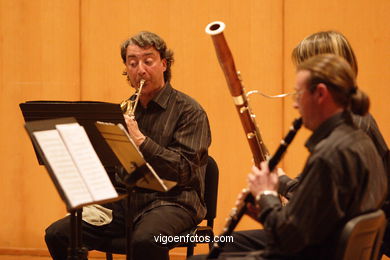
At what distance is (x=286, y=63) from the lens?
3.93 m

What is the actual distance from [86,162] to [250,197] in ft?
1.96

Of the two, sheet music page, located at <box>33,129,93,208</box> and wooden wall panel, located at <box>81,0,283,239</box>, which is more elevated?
→ wooden wall panel, located at <box>81,0,283,239</box>

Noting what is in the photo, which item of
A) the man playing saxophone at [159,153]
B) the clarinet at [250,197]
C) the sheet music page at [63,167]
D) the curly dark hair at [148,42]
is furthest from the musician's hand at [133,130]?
the clarinet at [250,197]

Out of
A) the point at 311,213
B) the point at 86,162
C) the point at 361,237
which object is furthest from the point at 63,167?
the point at 361,237

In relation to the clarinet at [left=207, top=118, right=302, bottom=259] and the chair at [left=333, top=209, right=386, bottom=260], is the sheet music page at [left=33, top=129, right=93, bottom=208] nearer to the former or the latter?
the clarinet at [left=207, top=118, right=302, bottom=259]

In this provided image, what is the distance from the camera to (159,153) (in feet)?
9.05

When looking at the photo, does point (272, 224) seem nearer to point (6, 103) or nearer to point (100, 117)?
point (100, 117)

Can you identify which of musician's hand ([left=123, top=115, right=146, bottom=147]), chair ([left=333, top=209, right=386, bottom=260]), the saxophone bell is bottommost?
chair ([left=333, top=209, right=386, bottom=260])

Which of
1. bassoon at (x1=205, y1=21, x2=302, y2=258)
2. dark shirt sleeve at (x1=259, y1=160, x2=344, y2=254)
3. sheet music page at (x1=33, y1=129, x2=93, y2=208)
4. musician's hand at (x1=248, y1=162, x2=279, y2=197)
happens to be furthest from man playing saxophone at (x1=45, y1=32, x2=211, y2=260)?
dark shirt sleeve at (x1=259, y1=160, x2=344, y2=254)

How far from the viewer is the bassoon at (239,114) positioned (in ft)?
6.41

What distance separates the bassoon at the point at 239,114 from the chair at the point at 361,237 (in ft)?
1.15

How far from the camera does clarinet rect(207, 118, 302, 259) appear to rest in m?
1.95

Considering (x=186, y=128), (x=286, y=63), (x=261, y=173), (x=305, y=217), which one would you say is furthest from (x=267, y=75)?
(x=305, y=217)

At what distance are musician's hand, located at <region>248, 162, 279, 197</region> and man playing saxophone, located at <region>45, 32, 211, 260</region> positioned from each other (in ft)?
2.89
